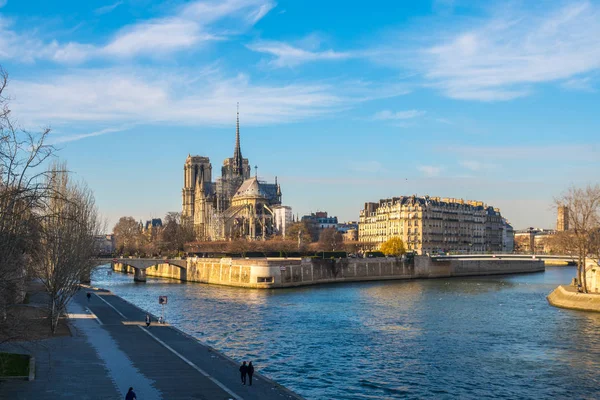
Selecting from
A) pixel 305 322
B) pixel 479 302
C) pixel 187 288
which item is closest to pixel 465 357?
pixel 305 322

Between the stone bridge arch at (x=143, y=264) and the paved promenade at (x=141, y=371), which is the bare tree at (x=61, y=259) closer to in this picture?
the paved promenade at (x=141, y=371)

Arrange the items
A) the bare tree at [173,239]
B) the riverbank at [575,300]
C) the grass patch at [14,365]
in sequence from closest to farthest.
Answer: the grass patch at [14,365], the riverbank at [575,300], the bare tree at [173,239]

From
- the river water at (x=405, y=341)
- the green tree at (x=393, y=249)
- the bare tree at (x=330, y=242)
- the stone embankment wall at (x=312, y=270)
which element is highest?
the bare tree at (x=330, y=242)

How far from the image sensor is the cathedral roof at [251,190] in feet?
593

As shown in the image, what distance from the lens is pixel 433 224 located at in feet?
459

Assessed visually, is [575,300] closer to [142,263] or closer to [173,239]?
[142,263]

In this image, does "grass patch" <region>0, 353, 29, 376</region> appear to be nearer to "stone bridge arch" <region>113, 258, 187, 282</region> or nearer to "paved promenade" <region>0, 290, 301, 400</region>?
"paved promenade" <region>0, 290, 301, 400</region>

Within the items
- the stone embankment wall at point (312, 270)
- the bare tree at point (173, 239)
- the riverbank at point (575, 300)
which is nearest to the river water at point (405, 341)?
the riverbank at point (575, 300)

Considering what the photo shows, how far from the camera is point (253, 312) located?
55625mm

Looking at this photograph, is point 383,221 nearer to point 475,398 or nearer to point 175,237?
point 175,237

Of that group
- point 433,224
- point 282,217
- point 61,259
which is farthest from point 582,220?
point 282,217

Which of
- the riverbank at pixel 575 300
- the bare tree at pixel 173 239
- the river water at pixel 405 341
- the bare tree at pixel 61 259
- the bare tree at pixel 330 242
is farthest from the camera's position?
the bare tree at pixel 173 239

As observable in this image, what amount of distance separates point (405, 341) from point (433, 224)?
101 meters

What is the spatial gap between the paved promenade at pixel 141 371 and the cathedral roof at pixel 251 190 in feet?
459
